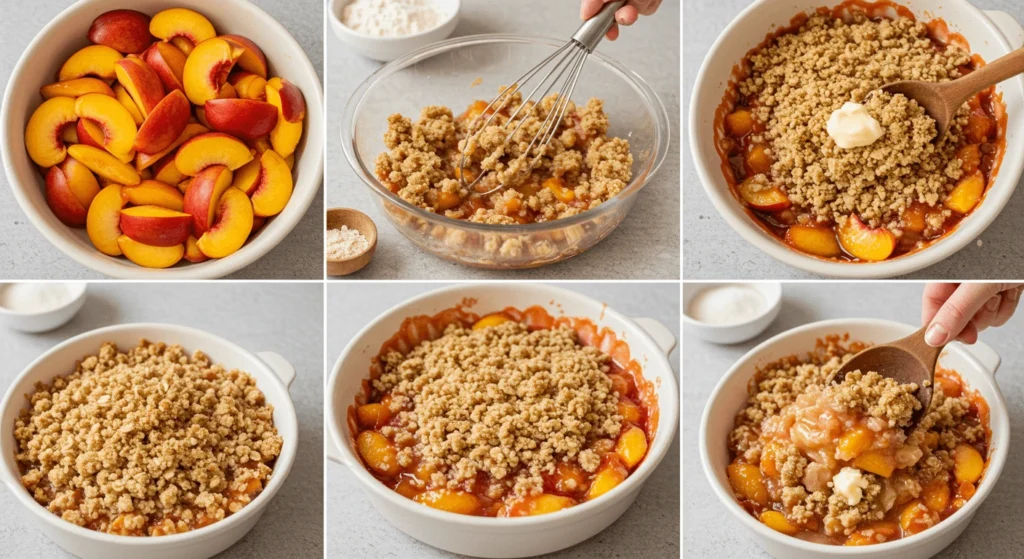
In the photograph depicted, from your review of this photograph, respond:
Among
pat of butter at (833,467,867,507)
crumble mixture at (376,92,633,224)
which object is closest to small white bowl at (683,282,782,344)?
crumble mixture at (376,92,633,224)

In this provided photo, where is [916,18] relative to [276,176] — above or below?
above

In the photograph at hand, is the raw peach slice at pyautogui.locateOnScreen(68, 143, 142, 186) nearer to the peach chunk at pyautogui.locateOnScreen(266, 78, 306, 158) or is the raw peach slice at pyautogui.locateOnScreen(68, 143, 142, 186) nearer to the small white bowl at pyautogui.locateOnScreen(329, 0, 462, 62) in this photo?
the peach chunk at pyautogui.locateOnScreen(266, 78, 306, 158)

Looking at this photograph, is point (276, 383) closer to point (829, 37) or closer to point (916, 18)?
point (829, 37)

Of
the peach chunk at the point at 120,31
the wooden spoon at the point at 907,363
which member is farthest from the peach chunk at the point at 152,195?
the wooden spoon at the point at 907,363

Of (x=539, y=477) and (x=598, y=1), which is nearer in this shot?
(x=539, y=477)

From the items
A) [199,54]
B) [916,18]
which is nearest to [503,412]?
[199,54]

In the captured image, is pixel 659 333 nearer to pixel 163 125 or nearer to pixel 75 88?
pixel 163 125
